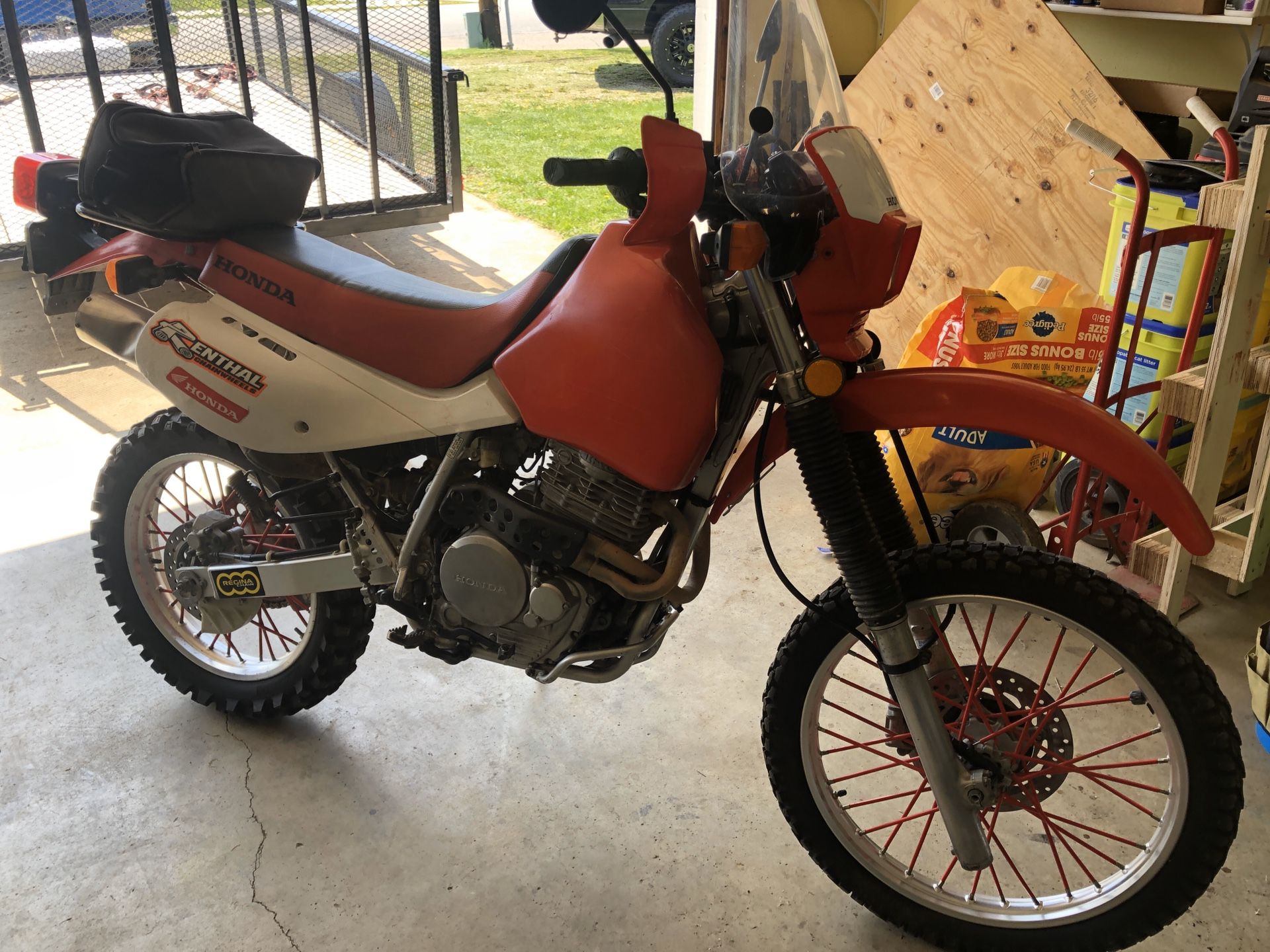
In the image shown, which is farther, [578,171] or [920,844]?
[920,844]

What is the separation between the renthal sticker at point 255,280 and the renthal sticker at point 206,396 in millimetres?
185

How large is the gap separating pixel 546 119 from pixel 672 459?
8128 millimetres

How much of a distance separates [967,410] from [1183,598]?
59.0 inches

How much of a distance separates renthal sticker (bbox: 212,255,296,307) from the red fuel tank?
0.46 metres

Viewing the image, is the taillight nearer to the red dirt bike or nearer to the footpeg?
the red dirt bike

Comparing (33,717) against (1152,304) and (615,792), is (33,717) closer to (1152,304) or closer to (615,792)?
(615,792)

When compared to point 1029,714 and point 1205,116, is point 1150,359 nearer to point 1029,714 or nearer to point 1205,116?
point 1205,116

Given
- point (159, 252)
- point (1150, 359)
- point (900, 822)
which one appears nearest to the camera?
point (900, 822)

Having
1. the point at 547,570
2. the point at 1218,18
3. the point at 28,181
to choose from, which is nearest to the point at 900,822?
the point at 547,570

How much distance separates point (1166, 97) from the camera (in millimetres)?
3887

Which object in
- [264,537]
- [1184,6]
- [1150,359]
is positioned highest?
[1184,6]

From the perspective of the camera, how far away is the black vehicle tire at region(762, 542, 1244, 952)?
142 cm

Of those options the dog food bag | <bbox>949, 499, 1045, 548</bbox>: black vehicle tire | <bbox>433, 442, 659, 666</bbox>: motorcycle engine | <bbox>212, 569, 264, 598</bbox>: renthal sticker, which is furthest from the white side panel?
<bbox>949, 499, 1045, 548</bbox>: black vehicle tire

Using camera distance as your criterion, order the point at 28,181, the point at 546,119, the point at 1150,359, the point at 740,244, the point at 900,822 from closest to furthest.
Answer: the point at 740,244 → the point at 900,822 → the point at 28,181 → the point at 1150,359 → the point at 546,119
